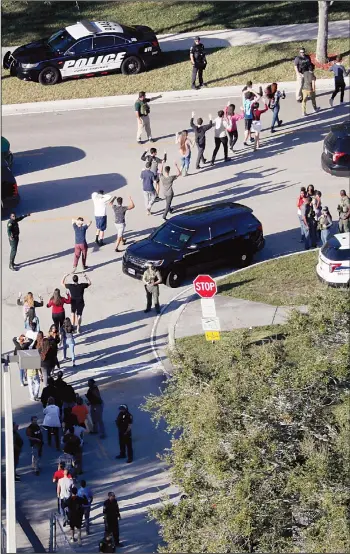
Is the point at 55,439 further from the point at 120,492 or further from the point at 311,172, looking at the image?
the point at 311,172

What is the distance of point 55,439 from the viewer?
23234 millimetres

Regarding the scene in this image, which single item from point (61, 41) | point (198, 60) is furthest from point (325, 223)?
point (61, 41)

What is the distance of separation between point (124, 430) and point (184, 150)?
12.1 m

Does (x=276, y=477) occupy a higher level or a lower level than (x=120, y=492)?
higher

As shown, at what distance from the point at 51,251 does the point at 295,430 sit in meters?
14.1

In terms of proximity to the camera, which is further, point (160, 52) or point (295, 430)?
point (160, 52)

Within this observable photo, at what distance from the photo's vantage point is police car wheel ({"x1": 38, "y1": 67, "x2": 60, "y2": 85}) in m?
39.5

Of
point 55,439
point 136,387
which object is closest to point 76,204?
point 136,387

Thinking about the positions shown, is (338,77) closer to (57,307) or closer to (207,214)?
(207,214)

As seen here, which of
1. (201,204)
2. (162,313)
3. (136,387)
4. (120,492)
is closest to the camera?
(120,492)

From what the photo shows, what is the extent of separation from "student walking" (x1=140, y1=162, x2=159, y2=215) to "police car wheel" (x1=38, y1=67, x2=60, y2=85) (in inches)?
346

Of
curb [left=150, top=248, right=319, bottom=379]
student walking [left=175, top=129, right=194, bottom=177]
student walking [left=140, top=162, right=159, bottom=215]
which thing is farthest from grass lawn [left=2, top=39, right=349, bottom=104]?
curb [left=150, top=248, right=319, bottom=379]

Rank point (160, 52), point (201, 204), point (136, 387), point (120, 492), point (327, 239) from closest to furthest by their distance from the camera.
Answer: point (120, 492), point (136, 387), point (327, 239), point (201, 204), point (160, 52)

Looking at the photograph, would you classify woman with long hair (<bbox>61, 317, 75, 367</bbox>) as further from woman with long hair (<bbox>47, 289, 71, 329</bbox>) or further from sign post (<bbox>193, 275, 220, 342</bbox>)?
sign post (<bbox>193, 275, 220, 342</bbox>)
